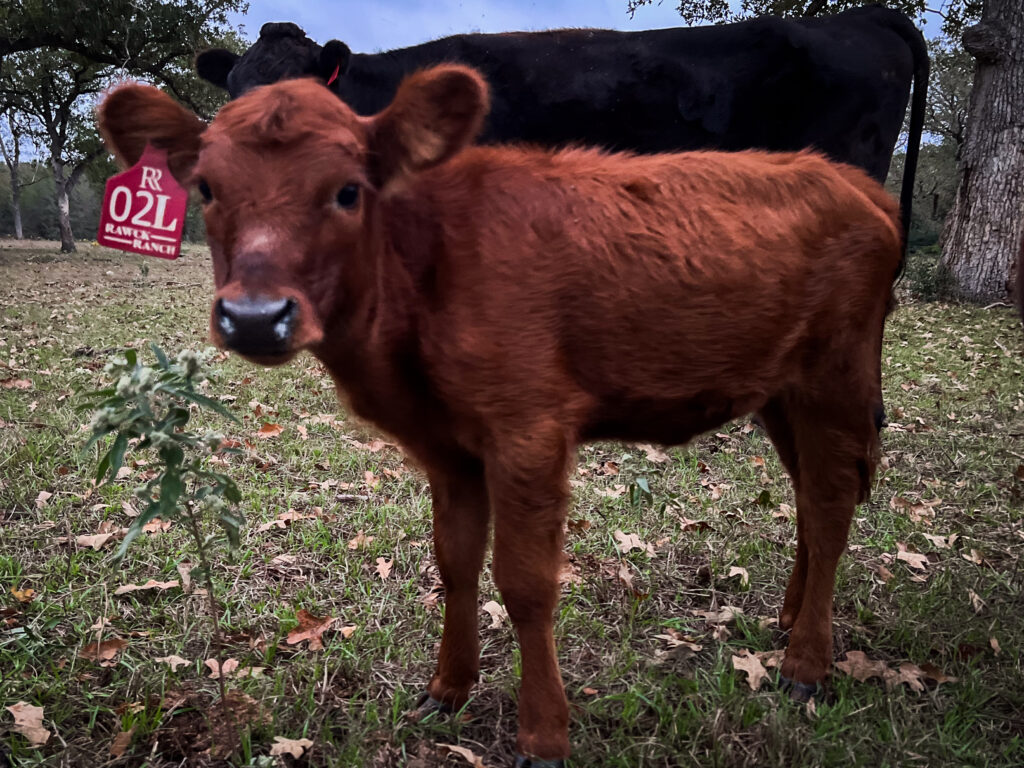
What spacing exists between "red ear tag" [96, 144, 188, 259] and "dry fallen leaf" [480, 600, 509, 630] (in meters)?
1.85

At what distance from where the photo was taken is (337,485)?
4027mm

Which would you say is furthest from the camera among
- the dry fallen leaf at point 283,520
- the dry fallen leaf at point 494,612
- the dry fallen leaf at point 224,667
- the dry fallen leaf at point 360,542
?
the dry fallen leaf at point 283,520

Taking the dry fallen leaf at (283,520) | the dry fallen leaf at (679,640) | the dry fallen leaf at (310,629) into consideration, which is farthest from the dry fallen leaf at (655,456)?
the dry fallen leaf at (310,629)

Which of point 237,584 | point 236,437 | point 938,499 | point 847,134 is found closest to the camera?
point 237,584

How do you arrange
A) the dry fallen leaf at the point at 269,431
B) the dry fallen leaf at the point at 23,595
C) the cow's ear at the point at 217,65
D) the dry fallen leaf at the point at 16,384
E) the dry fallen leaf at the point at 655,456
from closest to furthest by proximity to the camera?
the dry fallen leaf at the point at 23,595 → the dry fallen leaf at the point at 655,456 → the dry fallen leaf at the point at 269,431 → the dry fallen leaf at the point at 16,384 → the cow's ear at the point at 217,65

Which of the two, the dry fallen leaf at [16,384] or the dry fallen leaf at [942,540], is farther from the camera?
the dry fallen leaf at [16,384]

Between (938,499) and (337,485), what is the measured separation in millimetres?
3530

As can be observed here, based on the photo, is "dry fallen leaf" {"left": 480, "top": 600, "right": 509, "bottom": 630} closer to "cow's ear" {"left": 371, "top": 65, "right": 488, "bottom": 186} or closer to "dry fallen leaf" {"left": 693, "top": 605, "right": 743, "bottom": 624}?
"dry fallen leaf" {"left": 693, "top": 605, "right": 743, "bottom": 624}

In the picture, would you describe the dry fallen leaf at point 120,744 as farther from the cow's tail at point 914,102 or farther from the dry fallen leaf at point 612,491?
the cow's tail at point 914,102

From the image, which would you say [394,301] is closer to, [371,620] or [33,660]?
[371,620]

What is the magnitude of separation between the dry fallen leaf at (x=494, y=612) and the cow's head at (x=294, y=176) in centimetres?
159

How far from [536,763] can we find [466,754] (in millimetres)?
215

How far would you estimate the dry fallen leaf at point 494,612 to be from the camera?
9.21 ft

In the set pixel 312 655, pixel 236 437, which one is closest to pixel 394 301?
pixel 312 655
